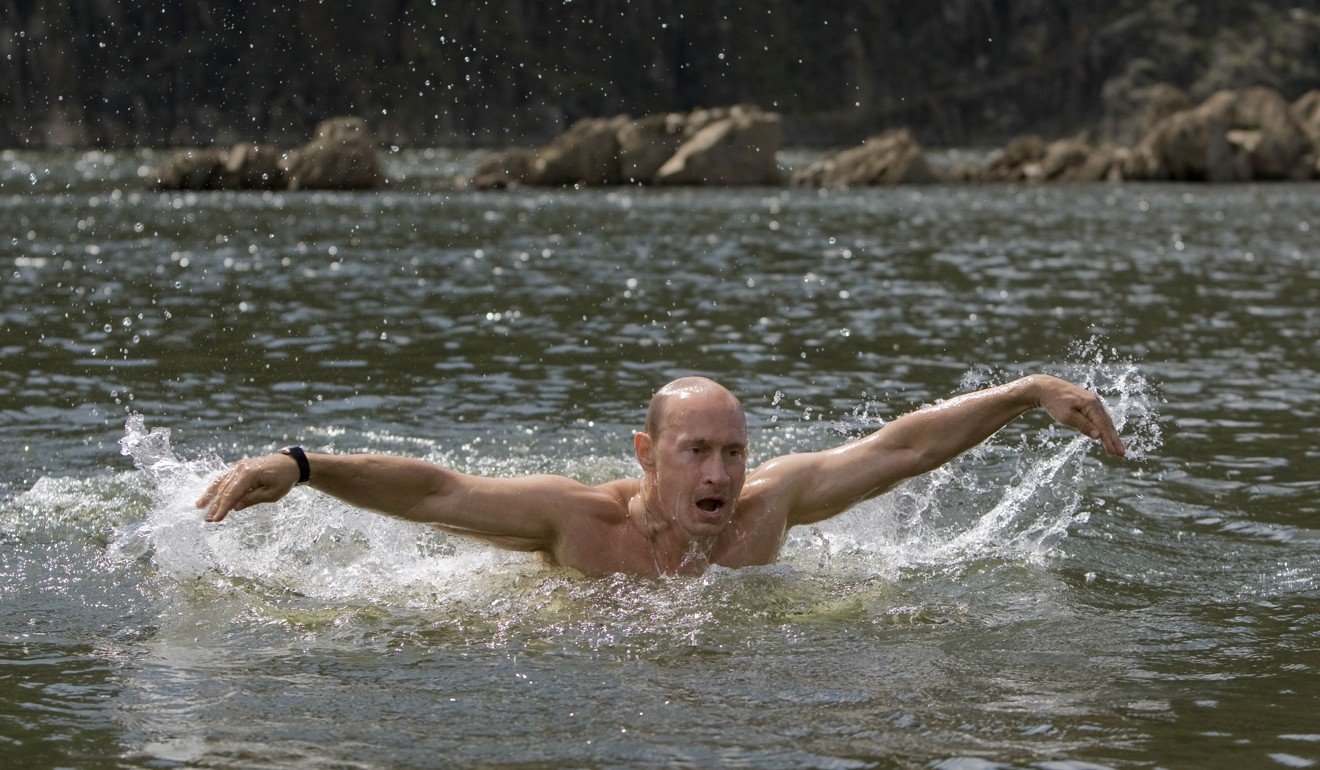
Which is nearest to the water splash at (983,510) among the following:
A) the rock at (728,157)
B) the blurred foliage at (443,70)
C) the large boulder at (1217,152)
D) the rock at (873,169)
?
the rock at (728,157)

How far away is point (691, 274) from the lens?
31516mm

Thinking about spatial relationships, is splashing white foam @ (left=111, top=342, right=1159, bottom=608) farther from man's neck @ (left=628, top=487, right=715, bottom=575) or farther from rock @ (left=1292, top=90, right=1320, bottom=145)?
rock @ (left=1292, top=90, right=1320, bottom=145)

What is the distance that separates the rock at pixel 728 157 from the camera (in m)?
71.0

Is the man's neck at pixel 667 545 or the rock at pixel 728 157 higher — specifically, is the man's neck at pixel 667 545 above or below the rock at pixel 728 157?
below

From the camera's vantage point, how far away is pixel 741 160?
71.9 meters

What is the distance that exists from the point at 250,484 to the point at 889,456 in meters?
3.27

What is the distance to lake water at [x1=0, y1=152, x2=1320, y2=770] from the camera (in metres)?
6.86

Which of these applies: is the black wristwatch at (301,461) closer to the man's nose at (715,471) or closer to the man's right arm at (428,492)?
the man's right arm at (428,492)

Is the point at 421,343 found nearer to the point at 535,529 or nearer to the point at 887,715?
the point at 535,529

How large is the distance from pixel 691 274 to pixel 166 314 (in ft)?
34.2

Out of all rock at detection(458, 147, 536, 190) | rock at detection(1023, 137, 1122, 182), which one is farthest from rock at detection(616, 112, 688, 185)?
rock at detection(1023, 137, 1122, 182)

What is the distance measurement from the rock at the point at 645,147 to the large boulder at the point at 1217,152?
2126cm

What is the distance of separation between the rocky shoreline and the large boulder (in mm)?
45

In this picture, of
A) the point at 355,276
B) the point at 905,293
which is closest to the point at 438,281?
the point at 355,276
